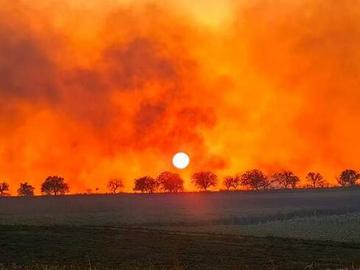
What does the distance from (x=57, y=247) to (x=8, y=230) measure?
9.88m

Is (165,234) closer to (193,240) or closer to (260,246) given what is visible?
(193,240)

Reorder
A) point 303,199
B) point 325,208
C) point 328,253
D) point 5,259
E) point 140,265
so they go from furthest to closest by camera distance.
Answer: point 303,199 < point 325,208 < point 328,253 < point 5,259 < point 140,265

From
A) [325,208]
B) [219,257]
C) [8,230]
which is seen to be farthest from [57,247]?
[325,208]

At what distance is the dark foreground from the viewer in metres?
40.9

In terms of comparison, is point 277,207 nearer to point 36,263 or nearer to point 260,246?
point 260,246

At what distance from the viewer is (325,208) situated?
122 metres

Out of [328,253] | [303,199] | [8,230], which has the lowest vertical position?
[328,253]

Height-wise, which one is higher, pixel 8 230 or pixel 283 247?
pixel 8 230

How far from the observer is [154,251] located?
154 ft

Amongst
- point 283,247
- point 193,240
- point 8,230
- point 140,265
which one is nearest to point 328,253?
point 283,247

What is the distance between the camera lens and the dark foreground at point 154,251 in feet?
134

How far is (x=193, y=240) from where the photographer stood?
52.9 m

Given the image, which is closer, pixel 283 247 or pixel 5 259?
pixel 5 259

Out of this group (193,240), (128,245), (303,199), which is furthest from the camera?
(303,199)
